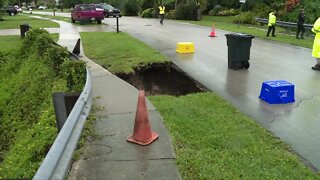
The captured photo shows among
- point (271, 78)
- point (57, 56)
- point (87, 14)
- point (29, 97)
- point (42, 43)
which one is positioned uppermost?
point (87, 14)

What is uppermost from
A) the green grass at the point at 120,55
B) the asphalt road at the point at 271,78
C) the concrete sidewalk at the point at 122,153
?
the green grass at the point at 120,55

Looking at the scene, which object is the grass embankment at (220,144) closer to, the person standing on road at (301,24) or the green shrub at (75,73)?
the green shrub at (75,73)

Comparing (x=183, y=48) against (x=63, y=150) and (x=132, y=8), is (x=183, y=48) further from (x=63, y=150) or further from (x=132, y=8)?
(x=132, y=8)

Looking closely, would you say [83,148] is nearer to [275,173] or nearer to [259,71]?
[275,173]

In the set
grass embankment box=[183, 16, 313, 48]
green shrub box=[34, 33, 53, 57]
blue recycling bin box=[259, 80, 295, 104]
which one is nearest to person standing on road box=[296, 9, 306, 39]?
grass embankment box=[183, 16, 313, 48]

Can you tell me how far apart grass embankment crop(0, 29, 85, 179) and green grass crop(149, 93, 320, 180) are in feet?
7.41

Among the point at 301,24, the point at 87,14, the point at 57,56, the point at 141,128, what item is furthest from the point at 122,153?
the point at 87,14

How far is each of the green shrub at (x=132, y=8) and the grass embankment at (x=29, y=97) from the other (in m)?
35.7

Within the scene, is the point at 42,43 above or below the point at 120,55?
above

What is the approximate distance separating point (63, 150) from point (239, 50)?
8636 millimetres

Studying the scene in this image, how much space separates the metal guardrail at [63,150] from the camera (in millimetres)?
3107

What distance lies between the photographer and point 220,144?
17.5 feet

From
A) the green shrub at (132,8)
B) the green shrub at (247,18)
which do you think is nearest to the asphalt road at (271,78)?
the green shrub at (247,18)

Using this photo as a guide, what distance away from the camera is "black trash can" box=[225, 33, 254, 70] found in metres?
11.3
